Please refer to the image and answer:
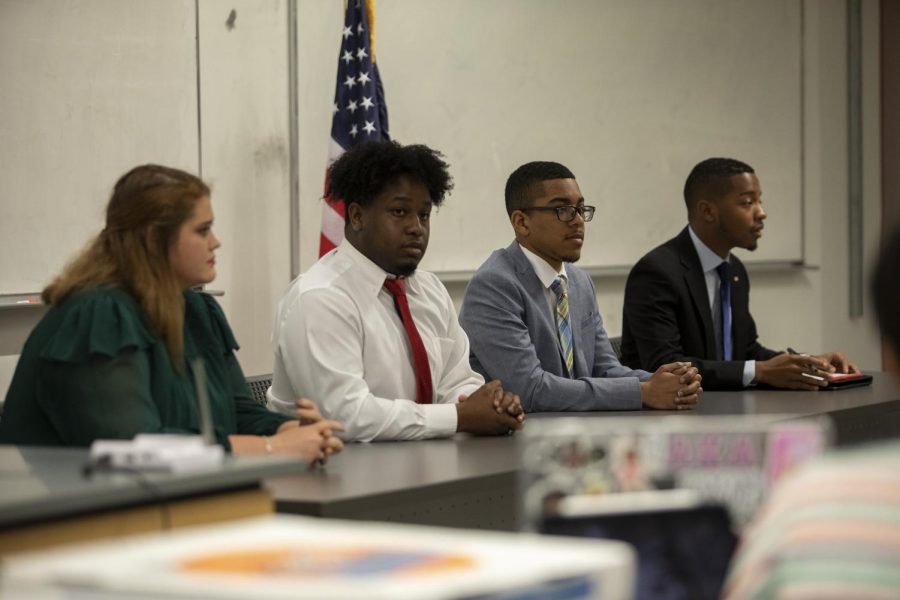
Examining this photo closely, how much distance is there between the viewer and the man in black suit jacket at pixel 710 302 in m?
4.57

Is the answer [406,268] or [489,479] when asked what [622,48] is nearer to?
[406,268]

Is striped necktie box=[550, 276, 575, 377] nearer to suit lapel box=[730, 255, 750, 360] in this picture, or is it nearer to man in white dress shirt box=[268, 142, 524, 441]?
man in white dress shirt box=[268, 142, 524, 441]

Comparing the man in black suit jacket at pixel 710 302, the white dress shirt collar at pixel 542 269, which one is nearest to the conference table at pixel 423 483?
the white dress shirt collar at pixel 542 269

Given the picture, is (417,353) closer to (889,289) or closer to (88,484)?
(88,484)

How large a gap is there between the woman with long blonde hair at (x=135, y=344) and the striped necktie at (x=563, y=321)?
1.28m

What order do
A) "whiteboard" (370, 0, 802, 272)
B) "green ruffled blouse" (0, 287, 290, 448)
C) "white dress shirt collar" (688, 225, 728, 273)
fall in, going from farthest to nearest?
"whiteboard" (370, 0, 802, 272) → "white dress shirt collar" (688, 225, 728, 273) → "green ruffled blouse" (0, 287, 290, 448)

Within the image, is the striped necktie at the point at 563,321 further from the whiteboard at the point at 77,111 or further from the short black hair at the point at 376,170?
the whiteboard at the point at 77,111

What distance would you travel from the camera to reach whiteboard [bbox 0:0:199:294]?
175 inches

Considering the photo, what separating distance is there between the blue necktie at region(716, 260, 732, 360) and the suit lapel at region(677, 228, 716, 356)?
0.07 meters

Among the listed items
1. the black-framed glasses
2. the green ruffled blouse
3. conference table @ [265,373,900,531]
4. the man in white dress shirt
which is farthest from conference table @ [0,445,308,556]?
the black-framed glasses

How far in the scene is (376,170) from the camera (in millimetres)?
3791

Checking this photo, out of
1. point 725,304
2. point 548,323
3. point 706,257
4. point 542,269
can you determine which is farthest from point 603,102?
point 548,323

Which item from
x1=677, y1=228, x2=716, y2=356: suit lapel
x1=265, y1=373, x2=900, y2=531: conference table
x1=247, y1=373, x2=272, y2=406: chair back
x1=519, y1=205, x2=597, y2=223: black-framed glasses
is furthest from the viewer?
x1=677, y1=228, x2=716, y2=356: suit lapel

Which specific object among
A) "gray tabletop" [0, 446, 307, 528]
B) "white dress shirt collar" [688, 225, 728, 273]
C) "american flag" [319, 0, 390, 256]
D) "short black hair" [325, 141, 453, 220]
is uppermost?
"american flag" [319, 0, 390, 256]
